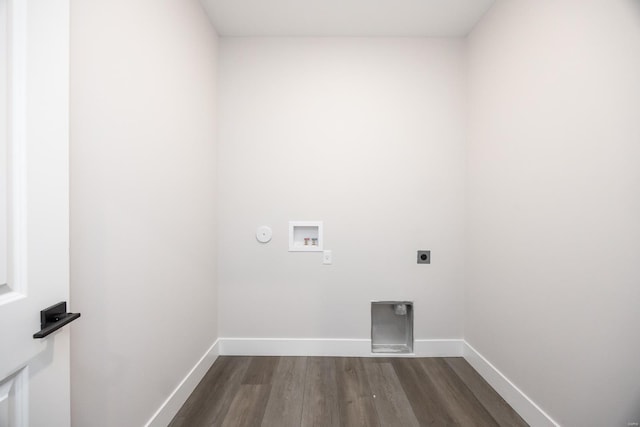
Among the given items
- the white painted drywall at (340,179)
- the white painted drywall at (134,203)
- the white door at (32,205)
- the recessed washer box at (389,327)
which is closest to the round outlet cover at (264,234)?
the white painted drywall at (340,179)

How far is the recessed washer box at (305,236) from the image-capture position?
2238 millimetres

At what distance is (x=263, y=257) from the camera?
2.26 m

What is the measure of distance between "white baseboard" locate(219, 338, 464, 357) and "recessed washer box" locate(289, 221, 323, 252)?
0.75 meters

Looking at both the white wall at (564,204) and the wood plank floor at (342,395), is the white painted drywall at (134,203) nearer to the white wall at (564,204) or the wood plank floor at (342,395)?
the wood plank floor at (342,395)

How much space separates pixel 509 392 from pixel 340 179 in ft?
5.93

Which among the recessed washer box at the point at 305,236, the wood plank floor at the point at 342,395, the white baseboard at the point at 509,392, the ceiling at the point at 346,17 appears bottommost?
the wood plank floor at the point at 342,395

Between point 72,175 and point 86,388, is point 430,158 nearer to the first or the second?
point 72,175

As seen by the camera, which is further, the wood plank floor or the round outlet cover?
the round outlet cover

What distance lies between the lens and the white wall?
1.11m

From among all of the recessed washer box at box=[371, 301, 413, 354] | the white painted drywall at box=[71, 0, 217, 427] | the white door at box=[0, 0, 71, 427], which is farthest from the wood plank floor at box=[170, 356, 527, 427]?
the white door at box=[0, 0, 71, 427]

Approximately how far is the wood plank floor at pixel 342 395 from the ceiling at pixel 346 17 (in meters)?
2.61

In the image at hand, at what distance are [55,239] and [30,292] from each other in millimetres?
155

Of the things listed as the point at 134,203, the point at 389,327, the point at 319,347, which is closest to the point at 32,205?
the point at 134,203

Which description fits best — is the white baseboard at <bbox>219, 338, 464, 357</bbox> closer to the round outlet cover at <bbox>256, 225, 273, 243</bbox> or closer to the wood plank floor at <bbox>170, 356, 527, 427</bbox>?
the wood plank floor at <bbox>170, 356, 527, 427</bbox>
